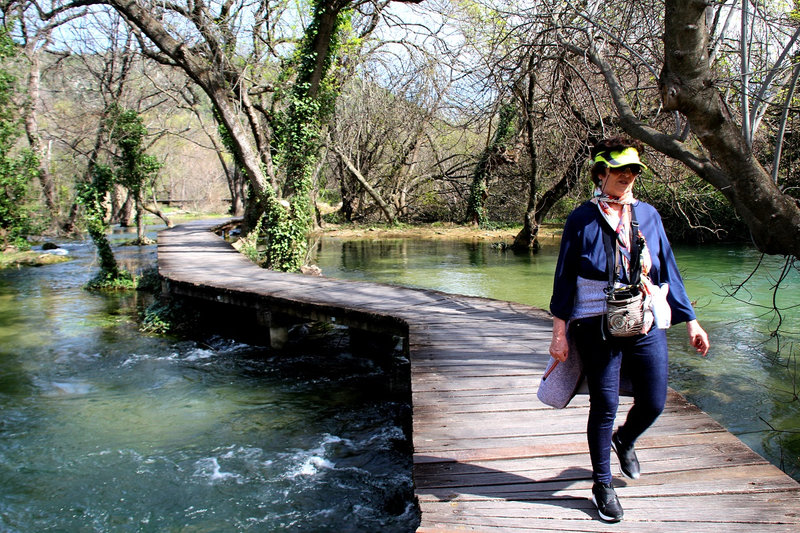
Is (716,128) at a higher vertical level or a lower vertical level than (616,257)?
higher

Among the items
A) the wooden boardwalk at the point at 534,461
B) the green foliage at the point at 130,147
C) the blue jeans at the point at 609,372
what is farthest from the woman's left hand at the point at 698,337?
the green foliage at the point at 130,147

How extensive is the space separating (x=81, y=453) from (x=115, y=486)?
2.88 ft

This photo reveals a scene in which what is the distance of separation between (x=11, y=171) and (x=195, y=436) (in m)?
14.9

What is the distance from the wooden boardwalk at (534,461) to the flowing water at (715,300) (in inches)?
91.0

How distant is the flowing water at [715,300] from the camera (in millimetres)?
6590

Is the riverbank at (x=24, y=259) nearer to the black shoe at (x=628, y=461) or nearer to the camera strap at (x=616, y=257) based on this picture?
the black shoe at (x=628, y=461)

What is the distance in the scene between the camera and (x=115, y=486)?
5.18 meters

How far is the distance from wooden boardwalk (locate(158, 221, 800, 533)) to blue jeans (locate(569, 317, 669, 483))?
347mm

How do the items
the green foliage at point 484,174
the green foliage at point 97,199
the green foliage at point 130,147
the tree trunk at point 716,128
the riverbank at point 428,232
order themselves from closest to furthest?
the tree trunk at point 716,128 → the green foliage at point 97,199 → the green foliage at point 130,147 → the green foliage at point 484,174 → the riverbank at point 428,232

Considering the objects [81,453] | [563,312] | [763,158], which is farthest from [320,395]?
[763,158]

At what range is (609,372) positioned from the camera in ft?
9.36

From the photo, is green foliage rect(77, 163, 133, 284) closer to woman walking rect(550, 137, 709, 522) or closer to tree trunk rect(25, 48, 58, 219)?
tree trunk rect(25, 48, 58, 219)

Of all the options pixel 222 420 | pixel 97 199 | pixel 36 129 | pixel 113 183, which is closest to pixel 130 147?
pixel 113 183

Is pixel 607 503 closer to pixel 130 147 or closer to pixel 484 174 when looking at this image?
pixel 130 147
